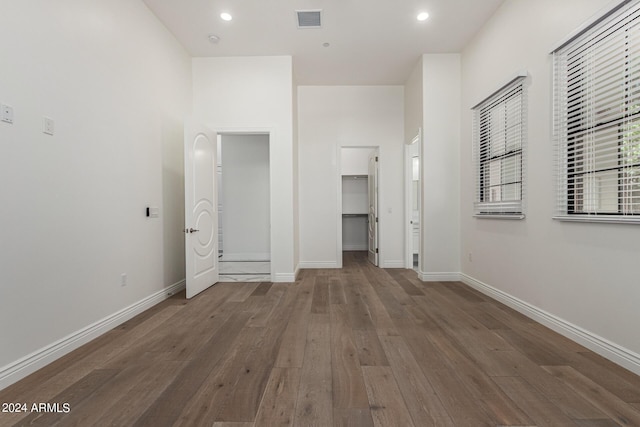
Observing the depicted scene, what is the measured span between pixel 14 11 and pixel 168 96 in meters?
1.66

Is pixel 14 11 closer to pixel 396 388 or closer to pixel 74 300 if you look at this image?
pixel 74 300

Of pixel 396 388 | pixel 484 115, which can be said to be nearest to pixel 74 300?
pixel 396 388

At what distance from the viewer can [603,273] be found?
185 centimetres

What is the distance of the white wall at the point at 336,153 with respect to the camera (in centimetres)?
485

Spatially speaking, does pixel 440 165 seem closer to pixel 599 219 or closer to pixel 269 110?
pixel 599 219

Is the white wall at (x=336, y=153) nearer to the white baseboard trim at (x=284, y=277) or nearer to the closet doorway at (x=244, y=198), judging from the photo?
the white baseboard trim at (x=284, y=277)

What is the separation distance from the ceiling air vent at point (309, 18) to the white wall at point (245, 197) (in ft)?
9.25

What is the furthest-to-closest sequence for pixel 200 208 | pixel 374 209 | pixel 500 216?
pixel 374 209 < pixel 200 208 < pixel 500 216

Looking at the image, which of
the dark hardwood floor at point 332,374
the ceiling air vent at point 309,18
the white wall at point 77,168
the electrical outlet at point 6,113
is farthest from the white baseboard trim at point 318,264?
the electrical outlet at point 6,113

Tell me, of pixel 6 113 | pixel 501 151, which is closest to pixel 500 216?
Answer: pixel 501 151

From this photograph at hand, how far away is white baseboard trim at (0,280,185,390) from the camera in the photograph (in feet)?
5.20

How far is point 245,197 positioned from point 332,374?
4.67 meters

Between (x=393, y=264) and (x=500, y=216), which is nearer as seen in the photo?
(x=500, y=216)

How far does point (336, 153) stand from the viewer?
16.0ft
